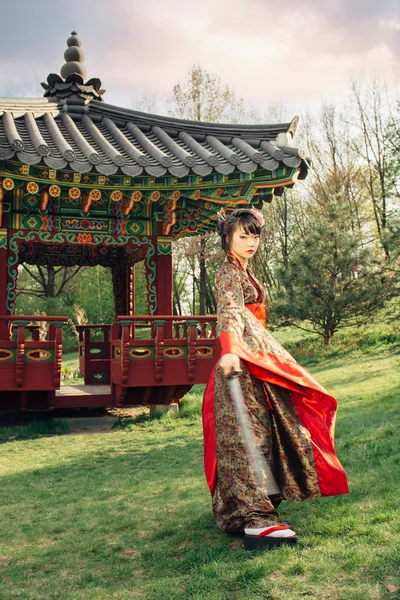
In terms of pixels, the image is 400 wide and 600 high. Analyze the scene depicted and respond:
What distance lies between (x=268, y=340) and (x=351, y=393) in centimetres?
691

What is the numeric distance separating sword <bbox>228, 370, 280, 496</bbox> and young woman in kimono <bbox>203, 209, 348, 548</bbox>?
17mm

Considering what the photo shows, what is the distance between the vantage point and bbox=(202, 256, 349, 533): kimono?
10.5 feet

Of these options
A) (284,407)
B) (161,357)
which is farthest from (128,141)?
(284,407)

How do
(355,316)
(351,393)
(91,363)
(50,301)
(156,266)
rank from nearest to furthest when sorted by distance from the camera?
(156,266) → (351,393) → (91,363) → (355,316) → (50,301)

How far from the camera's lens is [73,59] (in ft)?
33.2

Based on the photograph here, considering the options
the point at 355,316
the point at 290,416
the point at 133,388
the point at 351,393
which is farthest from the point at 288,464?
the point at 355,316

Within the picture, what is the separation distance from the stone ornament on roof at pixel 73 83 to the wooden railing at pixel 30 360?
4.22 metres

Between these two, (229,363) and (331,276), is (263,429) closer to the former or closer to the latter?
(229,363)

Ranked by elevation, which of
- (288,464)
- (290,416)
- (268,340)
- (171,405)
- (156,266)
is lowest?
(171,405)

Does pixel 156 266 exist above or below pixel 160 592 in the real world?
above

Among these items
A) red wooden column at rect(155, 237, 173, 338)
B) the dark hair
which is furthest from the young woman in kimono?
red wooden column at rect(155, 237, 173, 338)

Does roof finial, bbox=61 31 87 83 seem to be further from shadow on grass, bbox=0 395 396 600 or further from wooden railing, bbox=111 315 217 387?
shadow on grass, bbox=0 395 396 600

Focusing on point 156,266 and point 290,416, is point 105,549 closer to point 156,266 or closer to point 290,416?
point 290,416

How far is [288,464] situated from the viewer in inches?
131
